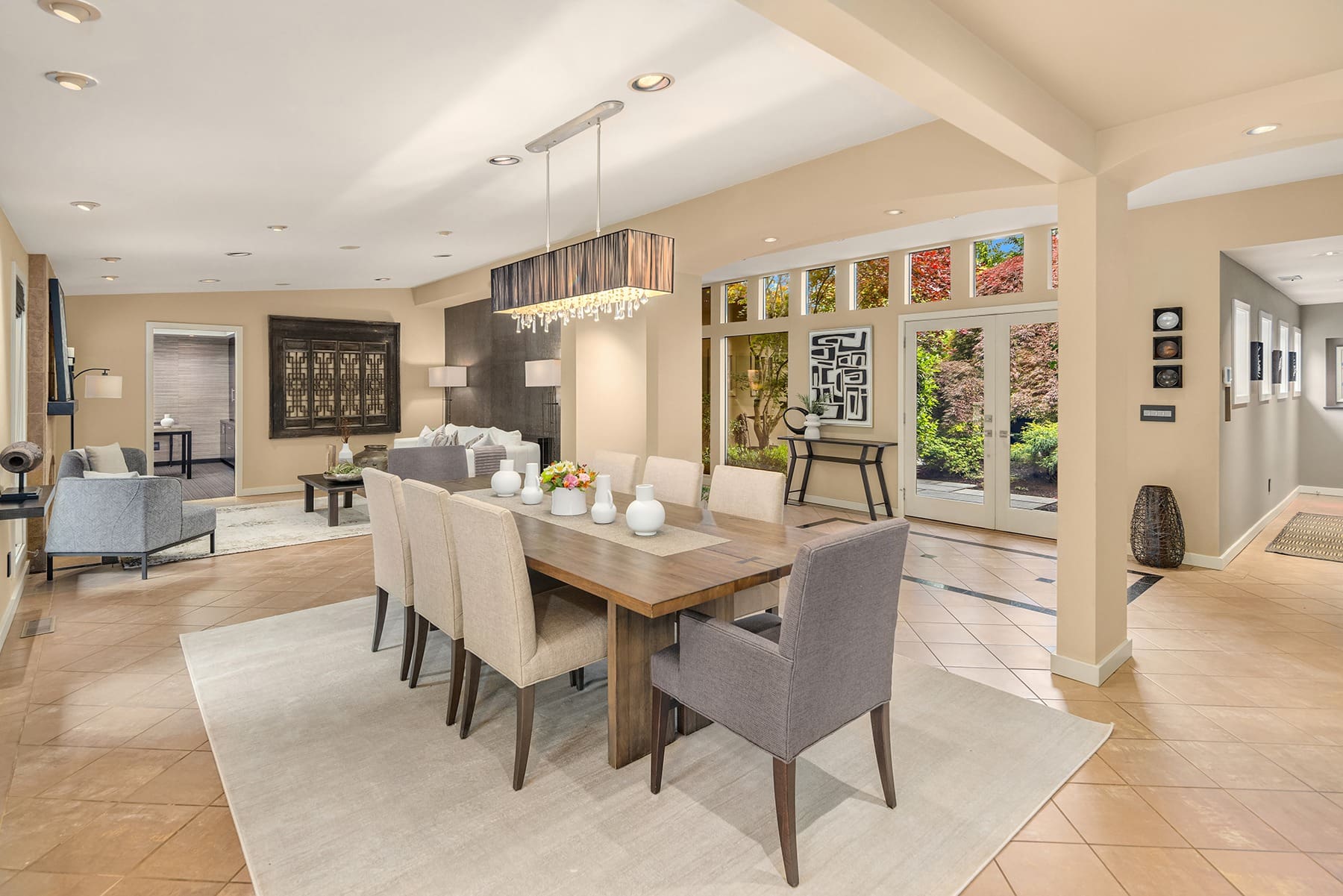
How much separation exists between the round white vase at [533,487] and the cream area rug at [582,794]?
2.91ft

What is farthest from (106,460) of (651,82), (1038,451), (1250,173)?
(1250,173)

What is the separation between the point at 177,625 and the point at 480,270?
4.61m

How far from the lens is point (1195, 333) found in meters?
4.85

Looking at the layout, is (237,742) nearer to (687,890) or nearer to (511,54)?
(687,890)

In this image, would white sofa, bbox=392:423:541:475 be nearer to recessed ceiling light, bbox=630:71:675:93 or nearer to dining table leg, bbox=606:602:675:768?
recessed ceiling light, bbox=630:71:675:93

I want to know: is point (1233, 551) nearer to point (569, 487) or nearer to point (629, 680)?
point (569, 487)

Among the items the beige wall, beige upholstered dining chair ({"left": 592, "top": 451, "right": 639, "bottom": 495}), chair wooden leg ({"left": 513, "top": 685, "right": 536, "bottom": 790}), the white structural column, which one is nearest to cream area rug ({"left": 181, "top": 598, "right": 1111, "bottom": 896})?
chair wooden leg ({"left": 513, "top": 685, "right": 536, "bottom": 790})

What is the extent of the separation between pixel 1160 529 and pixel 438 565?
4.76 meters

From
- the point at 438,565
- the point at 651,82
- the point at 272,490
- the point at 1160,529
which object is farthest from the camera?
the point at 272,490

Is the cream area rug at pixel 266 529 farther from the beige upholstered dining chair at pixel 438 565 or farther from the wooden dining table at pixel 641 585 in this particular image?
the wooden dining table at pixel 641 585

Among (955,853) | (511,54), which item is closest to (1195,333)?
(955,853)

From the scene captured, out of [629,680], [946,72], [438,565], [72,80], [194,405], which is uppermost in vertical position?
[72,80]

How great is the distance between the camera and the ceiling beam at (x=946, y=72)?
5.98 ft

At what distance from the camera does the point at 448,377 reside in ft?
30.0
